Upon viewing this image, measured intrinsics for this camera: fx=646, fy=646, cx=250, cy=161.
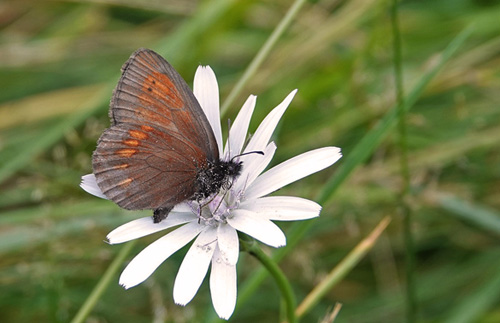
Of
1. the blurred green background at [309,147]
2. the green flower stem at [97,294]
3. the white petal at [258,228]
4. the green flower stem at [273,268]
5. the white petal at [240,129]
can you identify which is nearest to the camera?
the white petal at [258,228]

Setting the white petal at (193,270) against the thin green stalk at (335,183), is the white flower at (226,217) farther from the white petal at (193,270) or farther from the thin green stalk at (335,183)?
the thin green stalk at (335,183)

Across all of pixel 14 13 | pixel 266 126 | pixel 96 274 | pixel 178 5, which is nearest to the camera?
pixel 266 126

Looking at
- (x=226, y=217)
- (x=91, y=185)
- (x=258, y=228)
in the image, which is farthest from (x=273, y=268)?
(x=91, y=185)

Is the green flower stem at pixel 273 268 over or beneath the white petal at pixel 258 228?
beneath

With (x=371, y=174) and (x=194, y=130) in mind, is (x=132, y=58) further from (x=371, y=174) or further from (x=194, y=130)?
(x=371, y=174)

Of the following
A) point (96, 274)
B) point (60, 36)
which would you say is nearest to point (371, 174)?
point (96, 274)

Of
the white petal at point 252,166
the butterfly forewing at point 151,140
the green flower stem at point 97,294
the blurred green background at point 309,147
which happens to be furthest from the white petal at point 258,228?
the blurred green background at point 309,147

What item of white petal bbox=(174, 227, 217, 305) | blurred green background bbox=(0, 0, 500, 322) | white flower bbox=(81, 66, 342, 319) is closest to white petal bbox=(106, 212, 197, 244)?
white flower bbox=(81, 66, 342, 319)
